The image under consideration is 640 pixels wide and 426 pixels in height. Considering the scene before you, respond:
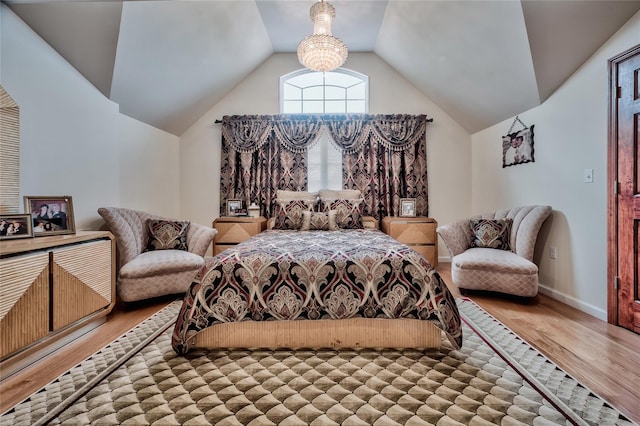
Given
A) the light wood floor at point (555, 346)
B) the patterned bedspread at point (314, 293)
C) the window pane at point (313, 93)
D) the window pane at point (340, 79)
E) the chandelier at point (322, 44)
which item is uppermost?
the window pane at point (340, 79)

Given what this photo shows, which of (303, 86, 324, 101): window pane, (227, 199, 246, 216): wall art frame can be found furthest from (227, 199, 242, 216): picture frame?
(303, 86, 324, 101): window pane

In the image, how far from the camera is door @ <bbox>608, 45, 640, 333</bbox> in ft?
6.77

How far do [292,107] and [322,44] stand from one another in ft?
6.41

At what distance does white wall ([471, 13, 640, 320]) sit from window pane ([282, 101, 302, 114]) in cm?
293

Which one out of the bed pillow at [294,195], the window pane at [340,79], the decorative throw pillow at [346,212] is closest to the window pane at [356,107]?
the window pane at [340,79]

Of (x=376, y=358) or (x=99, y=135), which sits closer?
(x=376, y=358)

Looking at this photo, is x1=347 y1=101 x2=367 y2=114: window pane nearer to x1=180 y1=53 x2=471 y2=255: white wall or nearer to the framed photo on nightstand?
x1=180 y1=53 x2=471 y2=255: white wall

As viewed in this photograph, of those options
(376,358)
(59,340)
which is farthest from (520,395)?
(59,340)

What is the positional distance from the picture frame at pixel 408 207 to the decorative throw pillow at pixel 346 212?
→ 0.93 m

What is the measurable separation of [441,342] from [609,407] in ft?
2.47

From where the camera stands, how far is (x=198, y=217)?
4359 mm

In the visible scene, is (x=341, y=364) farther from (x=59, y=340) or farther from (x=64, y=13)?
(x=64, y=13)

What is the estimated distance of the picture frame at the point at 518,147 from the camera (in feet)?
10.3

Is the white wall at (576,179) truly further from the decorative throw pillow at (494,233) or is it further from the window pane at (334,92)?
the window pane at (334,92)
